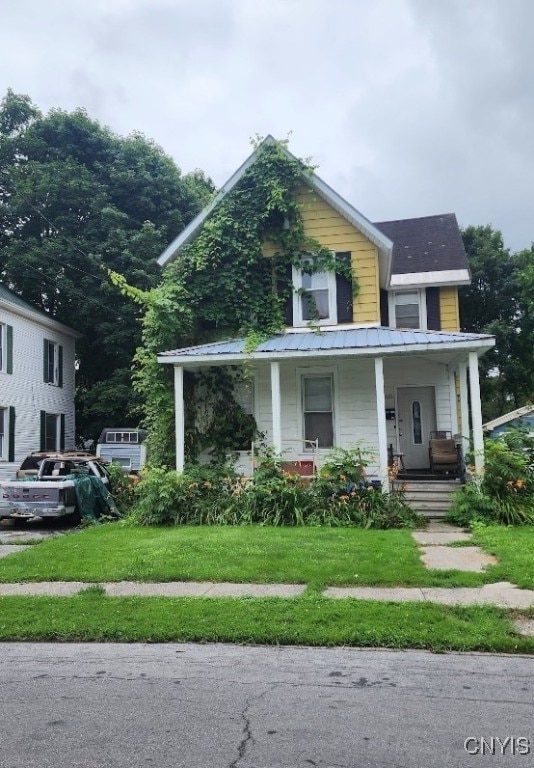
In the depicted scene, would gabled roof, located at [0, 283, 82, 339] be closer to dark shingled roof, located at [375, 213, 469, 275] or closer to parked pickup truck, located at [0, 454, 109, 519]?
parked pickup truck, located at [0, 454, 109, 519]

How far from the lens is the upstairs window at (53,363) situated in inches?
949

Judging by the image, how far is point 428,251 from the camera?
18.2 m

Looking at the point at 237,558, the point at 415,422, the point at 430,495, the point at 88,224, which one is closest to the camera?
the point at 237,558

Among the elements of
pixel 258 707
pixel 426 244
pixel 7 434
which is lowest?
pixel 258 707

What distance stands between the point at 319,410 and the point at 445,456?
3.24m

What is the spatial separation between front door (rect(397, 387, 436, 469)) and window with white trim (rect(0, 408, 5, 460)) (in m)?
13.8

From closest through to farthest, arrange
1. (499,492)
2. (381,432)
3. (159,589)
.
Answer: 1. (159,589)
2. (499,492)
3. (381,432)

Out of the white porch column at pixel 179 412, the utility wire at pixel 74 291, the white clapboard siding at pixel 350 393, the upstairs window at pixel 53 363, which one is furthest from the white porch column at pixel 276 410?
the utility wire at pixel 74 291

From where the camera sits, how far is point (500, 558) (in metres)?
8.07

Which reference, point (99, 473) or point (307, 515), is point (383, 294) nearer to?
point (307, 515)

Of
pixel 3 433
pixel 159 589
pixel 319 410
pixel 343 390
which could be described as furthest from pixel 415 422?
pixel 3 433

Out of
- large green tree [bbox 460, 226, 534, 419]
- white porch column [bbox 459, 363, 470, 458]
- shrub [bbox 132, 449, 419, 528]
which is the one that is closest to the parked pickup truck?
shrub [bbox 132, 449, 419, 528]

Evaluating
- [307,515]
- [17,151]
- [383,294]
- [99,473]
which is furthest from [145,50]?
[17,151]

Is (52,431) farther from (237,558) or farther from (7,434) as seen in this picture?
(237,558)
